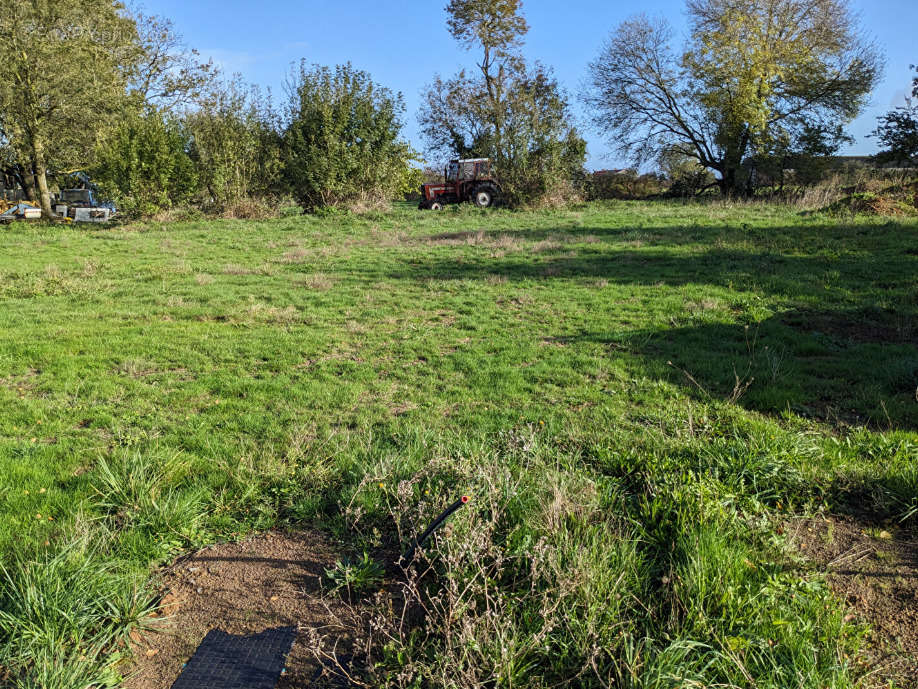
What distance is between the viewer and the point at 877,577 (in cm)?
271

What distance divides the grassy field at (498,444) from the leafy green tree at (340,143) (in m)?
13.1

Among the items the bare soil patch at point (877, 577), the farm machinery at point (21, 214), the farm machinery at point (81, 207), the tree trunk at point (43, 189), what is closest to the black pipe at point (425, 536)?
the bare soil patch at point (877, 577)

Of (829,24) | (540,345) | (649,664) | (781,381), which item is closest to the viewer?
(649,664)

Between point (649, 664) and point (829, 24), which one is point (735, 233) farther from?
point (829, 24)

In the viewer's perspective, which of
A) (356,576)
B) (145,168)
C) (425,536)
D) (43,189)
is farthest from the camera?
(43,189)

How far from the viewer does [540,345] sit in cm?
727

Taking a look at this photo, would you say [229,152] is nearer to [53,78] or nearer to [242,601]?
[53,78]

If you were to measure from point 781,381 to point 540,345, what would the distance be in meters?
2.81

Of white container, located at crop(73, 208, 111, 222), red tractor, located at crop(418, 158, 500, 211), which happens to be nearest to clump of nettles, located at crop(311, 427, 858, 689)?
red tractor, located at crop(418, 158, 500, 211)

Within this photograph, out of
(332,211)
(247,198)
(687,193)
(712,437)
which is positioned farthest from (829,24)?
(712,437)

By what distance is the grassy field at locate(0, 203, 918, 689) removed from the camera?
231cm

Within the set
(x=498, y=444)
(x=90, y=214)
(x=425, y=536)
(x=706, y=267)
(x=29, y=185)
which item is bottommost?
(x=498, y=444)

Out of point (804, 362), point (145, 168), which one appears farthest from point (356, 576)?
point (145, 168)

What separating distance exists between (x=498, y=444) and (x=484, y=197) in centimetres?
2280
